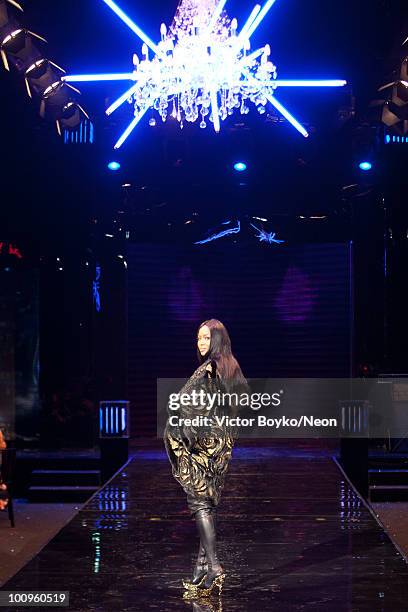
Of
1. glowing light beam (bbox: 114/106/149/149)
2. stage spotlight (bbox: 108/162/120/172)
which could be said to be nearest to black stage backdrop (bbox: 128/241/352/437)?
stage spotlight (bbox: 108/162/120/172)

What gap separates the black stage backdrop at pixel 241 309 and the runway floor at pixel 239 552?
432 centimetres

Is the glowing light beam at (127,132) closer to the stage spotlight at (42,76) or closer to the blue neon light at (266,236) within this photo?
the stage spotlight at (42,76)

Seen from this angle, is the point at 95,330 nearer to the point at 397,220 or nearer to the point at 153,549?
the point at 397,220

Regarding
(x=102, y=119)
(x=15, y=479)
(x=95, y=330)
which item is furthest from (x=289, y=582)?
(x=102, y=119)

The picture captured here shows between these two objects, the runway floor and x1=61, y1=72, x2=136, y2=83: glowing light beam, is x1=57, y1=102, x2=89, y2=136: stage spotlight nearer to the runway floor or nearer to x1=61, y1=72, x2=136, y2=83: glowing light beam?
x1=61, y1=72, x2=136, y2=83: glowing light beam

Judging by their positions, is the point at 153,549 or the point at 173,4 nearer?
the point at 153,549

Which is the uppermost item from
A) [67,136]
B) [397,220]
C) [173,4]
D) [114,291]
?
[173,4]

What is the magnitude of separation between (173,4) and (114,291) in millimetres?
3917

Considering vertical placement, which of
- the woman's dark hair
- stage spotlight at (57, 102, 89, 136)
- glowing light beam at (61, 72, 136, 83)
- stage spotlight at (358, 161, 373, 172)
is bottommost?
the woman's dark hair

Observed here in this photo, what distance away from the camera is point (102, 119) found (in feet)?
42.0

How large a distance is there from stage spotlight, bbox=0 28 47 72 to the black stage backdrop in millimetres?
4707

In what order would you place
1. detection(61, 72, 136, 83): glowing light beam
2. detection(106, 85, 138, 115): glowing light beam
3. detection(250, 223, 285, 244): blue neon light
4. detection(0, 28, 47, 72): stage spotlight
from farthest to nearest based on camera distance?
1. detection(250, 223, 285, 244): blue neon light
2. detection(106, 85, 138, 115): glowing light beam
3. detection(61, 72, 136, 83): glowing light beam
4. detection(0, 28, 47, 72): stage spotlight

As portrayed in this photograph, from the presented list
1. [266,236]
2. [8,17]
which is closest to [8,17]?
[8,17]

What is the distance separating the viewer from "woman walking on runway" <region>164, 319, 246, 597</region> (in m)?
5.42
